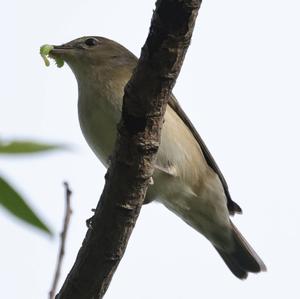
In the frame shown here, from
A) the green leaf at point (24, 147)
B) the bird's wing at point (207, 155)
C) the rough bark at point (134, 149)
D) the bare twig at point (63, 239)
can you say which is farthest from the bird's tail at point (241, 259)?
the green leaf at point (24, 147)

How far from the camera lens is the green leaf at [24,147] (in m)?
1.58

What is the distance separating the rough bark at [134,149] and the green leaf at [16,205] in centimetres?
116

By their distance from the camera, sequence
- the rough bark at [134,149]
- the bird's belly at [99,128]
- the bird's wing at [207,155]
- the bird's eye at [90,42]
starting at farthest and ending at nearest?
the bird's eye at [90,42], the bird's wing at [207,155], the bird's belly at [99,128], the rough bark at [134,149]

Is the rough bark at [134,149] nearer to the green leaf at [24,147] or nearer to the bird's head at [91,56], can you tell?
the green leaf at [24,147]

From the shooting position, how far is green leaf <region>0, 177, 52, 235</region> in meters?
1.54

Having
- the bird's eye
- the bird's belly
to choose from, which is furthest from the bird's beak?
the bird's belly

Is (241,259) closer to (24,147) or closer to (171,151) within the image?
(171,151)

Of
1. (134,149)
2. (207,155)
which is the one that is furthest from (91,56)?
(134,149)

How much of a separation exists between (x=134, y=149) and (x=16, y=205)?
Answer: 1.42 m

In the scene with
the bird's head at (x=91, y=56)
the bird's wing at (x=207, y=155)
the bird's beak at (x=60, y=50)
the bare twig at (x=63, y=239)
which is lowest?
the bird's wing at (x=207, y=155)

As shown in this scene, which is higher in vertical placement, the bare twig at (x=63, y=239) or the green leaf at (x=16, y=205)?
the green leaf at (x=16, y=205)

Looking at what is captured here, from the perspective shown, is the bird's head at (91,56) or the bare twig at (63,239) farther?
the bird's head at (91,56)

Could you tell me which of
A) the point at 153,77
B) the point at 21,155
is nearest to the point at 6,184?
the point at 21,155

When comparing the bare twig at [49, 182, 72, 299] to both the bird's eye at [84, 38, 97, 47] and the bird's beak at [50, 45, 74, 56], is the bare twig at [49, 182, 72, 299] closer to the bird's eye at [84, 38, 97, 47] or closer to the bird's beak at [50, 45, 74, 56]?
the bird's beak at [50, 45, 74, 56]
